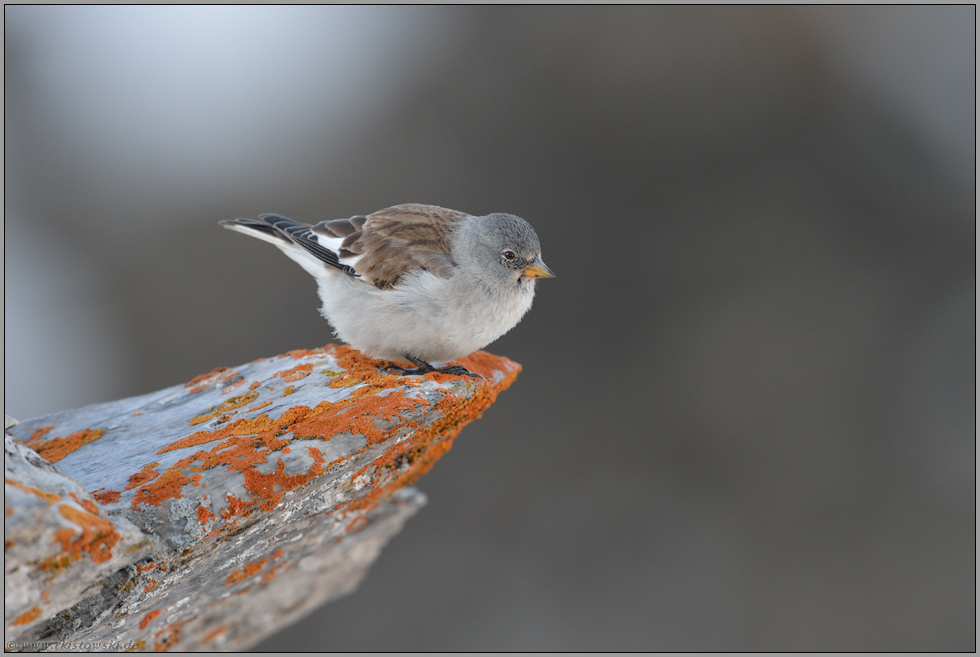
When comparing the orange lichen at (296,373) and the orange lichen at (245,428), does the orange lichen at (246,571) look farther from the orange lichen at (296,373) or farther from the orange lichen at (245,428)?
the orange lichen at (296,373)

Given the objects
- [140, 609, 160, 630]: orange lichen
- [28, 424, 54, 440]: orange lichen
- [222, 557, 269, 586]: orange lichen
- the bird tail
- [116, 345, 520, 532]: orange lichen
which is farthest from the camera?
the bird tail

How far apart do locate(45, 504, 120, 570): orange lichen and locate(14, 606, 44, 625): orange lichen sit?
0.43ft

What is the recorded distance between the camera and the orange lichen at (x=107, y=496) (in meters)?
1.96

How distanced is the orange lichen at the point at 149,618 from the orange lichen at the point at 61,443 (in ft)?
2.96

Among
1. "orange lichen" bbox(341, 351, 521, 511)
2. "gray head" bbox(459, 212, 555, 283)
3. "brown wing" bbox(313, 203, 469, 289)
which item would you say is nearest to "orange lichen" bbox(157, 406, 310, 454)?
"orange lichen" bbox(341, 351, 521, 511)

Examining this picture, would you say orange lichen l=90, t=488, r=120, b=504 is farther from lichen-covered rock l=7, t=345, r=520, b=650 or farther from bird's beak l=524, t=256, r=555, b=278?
bird's beak l=524, t=256, r=555, b=278

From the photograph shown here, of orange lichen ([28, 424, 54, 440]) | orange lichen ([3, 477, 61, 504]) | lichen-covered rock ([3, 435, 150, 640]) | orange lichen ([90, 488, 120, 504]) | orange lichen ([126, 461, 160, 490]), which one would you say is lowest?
orange lichen ([28, 424, 54, 440])

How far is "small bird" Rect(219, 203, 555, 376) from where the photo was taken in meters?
3.73

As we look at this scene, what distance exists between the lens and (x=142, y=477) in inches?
82.7

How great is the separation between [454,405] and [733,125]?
662 centimetres

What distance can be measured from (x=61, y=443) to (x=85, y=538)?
1.67 metres

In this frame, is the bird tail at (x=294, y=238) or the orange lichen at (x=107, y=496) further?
the bird tail at (x=294, y=238)

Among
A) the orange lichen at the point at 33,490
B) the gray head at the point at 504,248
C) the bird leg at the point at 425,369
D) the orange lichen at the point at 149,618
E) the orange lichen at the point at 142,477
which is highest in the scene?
the gray head at the point at 504,248

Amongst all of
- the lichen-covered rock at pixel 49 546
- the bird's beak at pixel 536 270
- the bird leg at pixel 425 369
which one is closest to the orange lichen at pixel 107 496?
the lichen-covered rock at pixel 49 546
